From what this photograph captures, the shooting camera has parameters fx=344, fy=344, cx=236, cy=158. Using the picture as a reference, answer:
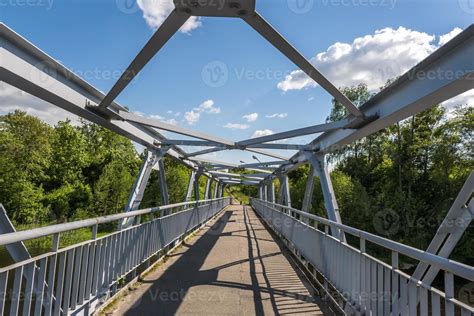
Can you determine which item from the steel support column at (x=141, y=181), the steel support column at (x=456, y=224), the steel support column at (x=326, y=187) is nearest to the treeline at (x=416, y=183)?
the steel support column at (x=326, y=187)

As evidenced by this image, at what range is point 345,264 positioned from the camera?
4051mm

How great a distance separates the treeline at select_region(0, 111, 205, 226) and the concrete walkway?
2143 cm

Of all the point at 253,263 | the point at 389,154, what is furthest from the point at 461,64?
the point at 389,154

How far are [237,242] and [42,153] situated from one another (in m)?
25.3

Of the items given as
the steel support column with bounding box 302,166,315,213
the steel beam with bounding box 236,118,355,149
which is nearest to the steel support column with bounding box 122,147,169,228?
the steel beam with bounding box 236,118,355,149

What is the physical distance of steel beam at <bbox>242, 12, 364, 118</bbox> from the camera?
2.99 meters

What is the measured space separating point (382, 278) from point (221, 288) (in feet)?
8.58

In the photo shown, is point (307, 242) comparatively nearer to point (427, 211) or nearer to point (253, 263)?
point (253, 263)

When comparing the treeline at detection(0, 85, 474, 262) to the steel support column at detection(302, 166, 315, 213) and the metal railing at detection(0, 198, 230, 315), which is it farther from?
the metal railing at detection(0, 198, 230, 315)

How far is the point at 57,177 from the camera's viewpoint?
31594mm

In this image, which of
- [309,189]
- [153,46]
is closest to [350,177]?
[309,189]

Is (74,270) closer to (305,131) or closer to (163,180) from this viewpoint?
(305,131)

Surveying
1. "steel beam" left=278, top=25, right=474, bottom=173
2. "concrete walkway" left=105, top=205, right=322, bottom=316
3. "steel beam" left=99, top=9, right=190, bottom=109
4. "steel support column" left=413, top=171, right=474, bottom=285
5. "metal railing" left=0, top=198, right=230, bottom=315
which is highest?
"steel beam" left=99, top=9, right=190, bottom=109

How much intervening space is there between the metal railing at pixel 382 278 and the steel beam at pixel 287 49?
168 cm
